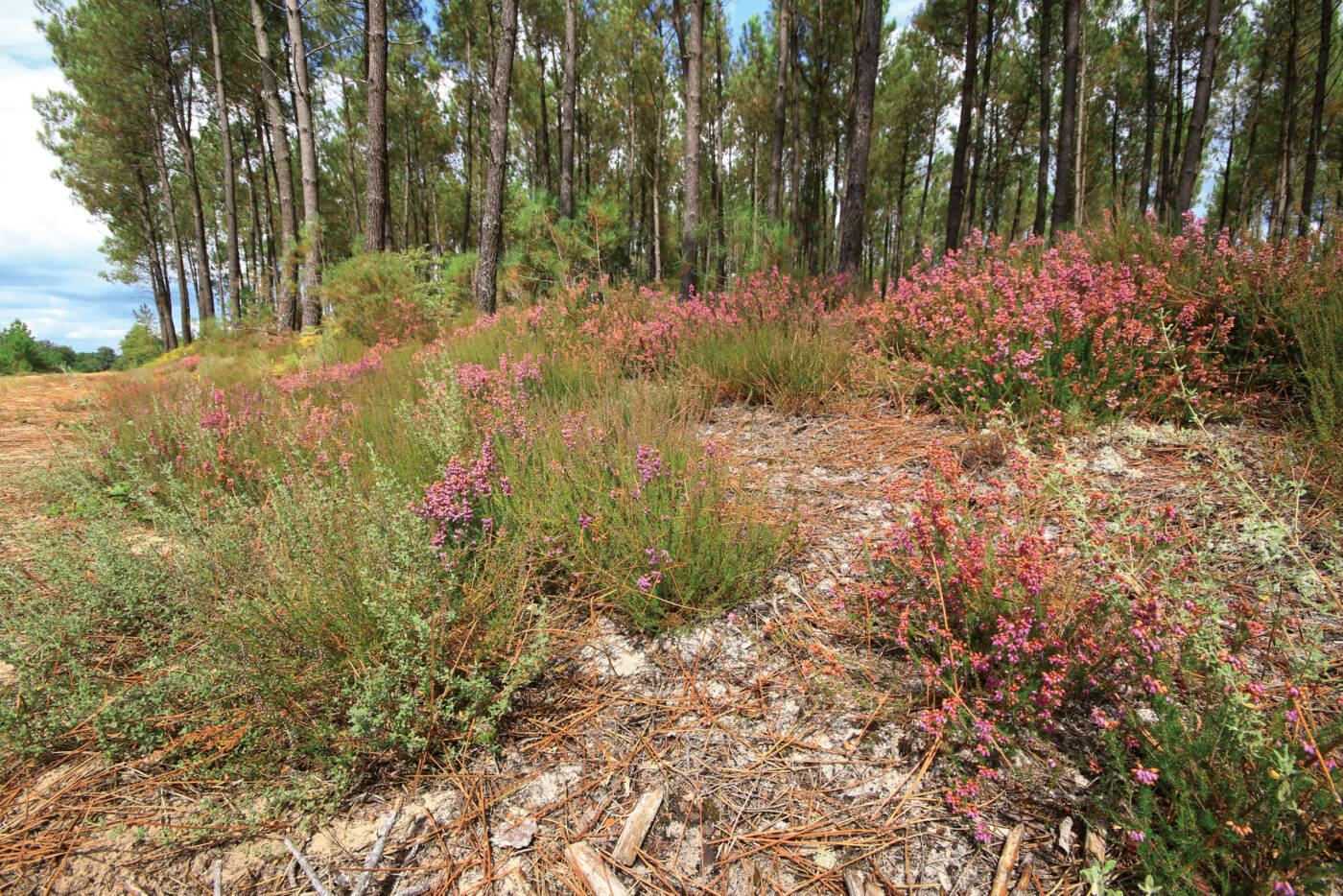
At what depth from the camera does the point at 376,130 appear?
337 inches

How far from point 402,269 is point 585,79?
17.1m

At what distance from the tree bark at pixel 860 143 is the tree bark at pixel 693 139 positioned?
7.97 feet

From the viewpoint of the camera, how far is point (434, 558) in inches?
75.5

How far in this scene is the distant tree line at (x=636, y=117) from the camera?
378 inches

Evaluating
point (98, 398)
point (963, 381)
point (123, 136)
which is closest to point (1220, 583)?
point (963, 381)

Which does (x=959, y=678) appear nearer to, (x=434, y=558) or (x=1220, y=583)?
(x=1220, y=583)

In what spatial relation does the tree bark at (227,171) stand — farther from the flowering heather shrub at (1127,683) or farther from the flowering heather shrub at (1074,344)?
the flowering heather shrub at (1127,683)

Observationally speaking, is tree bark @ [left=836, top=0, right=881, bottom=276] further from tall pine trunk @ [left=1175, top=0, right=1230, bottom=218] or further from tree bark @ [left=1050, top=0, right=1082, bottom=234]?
tall pine trunk @ [left=1175, top=0, right=1230, bottom=218]

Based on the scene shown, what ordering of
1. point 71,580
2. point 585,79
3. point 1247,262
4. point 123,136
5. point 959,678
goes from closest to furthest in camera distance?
point 959,678 < point 71,580 < point 1247,262 < point 123,136 < point 585,79

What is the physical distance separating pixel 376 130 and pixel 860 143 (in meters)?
7.58

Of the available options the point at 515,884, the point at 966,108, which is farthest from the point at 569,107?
the point at 515,884

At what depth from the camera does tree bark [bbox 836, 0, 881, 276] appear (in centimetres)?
728

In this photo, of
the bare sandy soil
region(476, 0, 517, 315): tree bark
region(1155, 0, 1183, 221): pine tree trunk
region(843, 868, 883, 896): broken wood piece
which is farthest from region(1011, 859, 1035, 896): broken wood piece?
region(1155, 0, 1183, 221): pine tree trunk

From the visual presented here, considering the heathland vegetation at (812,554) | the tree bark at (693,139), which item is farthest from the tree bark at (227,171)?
the tree bark at (693,139)
